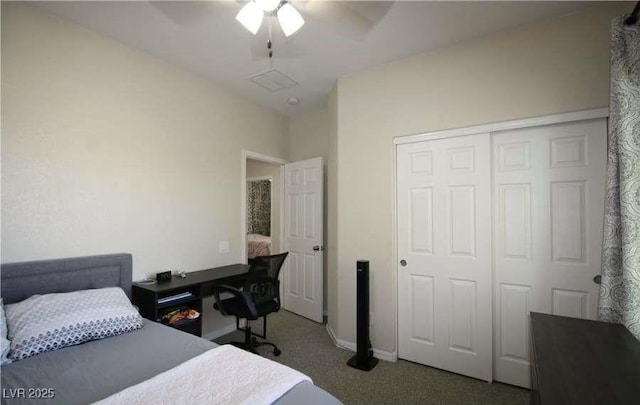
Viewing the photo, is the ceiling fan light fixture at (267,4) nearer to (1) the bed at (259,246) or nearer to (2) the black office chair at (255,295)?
(2) the black office chair at (255,295)

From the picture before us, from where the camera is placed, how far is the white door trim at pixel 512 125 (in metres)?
1.96

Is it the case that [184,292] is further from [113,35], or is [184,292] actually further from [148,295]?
[113,35]

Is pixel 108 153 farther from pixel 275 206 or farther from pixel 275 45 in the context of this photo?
pixel 275 206

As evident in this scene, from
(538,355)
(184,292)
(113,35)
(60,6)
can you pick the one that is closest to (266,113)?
(113,35)

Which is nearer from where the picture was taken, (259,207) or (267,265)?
(267,265)

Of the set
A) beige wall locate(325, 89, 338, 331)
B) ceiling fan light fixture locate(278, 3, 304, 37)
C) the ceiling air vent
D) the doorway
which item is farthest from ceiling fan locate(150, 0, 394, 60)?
the doorway

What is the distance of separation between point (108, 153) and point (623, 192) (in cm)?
351

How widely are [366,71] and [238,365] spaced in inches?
108

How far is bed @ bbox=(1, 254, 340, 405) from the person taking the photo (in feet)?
3.81

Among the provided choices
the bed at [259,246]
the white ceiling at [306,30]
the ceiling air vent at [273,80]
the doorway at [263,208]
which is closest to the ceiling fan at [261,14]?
the white ceiling at [306,30]

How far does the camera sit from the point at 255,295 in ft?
8.70

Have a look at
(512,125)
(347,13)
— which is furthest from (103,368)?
(512,125)

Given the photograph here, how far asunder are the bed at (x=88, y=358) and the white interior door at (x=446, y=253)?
5.43 ft

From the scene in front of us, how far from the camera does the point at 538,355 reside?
1176 mm
